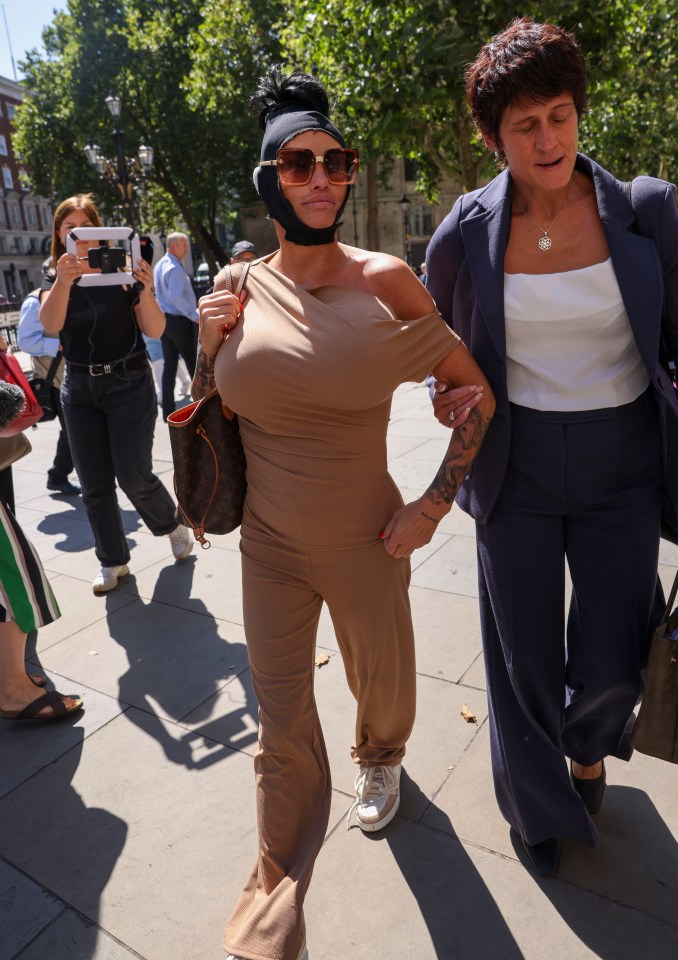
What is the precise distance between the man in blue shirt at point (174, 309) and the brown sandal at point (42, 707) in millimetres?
6076

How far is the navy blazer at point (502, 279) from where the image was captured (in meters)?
1.89

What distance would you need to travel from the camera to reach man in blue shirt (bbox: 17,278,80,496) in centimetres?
621

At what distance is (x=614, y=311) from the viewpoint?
1922 millimetres

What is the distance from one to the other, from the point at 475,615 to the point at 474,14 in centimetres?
851

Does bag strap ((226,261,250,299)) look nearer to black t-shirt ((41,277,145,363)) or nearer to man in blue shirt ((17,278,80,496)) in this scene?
black t-shirt ((41,277,145,363))

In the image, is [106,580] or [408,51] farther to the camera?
[408,51]

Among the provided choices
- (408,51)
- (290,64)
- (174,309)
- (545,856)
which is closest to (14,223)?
(290,64)

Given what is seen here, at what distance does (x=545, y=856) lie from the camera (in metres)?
2.24

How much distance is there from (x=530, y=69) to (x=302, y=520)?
1238mm

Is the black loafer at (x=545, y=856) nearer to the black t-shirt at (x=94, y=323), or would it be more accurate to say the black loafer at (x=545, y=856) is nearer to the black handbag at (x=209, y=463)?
the black handbag at (x=209, y=463)

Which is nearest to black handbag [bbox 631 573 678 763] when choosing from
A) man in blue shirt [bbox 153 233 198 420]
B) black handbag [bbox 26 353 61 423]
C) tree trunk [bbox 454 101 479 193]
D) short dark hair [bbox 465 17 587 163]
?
short dark hair [bbox 465 17 587 163]

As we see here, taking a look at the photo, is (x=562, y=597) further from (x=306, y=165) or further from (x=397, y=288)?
(x=306, y=165)

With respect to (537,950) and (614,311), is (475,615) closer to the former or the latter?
(537,950)

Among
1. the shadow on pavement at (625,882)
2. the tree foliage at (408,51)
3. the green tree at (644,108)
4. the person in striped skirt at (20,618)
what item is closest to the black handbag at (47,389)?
the person in striped skirt at (20,618)
